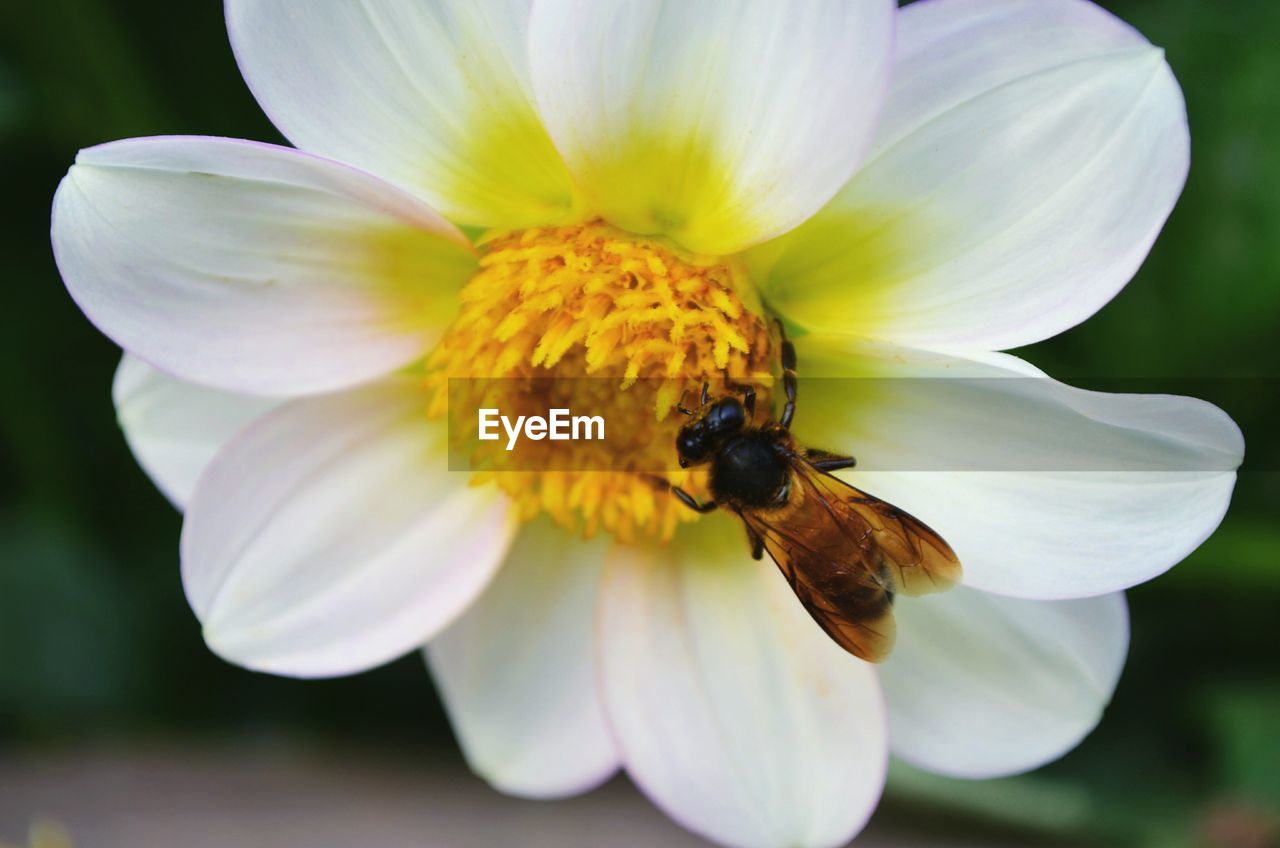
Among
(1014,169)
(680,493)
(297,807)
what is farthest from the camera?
(297,807)

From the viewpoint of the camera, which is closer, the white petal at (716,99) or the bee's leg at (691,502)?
the white petal at (716,99)

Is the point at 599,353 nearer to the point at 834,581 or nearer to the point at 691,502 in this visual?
the point at 691,502

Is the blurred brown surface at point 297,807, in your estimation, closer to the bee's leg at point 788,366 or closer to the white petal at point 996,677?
the white petal at point 996,677

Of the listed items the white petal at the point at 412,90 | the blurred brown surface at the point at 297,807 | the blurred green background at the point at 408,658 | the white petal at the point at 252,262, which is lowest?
the blurred brown surface at the point at 297,807

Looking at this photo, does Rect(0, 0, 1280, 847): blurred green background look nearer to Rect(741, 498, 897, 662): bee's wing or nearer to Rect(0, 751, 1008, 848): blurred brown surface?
Rect(0, 751, 1008, 848): blurred brown surface

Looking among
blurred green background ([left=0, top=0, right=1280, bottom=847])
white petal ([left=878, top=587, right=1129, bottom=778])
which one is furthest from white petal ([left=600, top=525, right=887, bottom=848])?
blurred green background ([left=0, top=0, right=1280, bottom=847])

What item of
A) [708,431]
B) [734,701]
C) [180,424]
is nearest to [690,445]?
[708,431]
